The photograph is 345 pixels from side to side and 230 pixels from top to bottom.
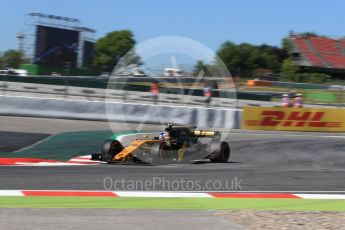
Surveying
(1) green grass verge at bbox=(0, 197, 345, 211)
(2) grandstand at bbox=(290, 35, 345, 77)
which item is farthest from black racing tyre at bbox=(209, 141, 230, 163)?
(2) grandstand at bbox=(290, 35, 345, 77)

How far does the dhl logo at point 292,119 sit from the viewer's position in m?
21.5

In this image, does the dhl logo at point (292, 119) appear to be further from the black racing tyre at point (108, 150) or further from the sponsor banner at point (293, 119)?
the black racing tyre at point (108, 150)

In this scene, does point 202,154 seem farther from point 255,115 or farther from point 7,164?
point 255,115

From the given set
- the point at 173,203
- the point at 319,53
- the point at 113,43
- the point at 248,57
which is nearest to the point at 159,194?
the point at 173,203

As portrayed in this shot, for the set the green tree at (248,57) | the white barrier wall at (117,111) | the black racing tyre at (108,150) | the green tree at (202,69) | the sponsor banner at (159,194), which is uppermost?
the green tree at (248,57)

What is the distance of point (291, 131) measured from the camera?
2164 cm

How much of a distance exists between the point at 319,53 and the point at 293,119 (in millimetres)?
50302

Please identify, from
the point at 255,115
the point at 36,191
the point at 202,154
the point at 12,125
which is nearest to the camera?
the point at 36,191

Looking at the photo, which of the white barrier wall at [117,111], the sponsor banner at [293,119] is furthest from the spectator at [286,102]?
the white barrier wall at [117,111]

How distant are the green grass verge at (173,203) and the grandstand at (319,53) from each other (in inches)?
2400

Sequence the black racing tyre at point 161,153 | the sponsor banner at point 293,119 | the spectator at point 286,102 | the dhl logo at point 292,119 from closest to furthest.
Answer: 1. the black racing tyre at point 161,153
2. the sponsor banner at point 293,119
3. the dhl logo at point 292,119
4. the spectator at point 286,102

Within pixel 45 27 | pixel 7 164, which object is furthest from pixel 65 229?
pixel 45 27

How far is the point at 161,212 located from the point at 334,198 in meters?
2.76

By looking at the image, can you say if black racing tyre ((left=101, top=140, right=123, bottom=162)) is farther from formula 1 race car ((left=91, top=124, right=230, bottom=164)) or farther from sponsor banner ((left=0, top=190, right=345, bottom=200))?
sponsor banner ((left=0, top=190, right=345, bottom=200))
